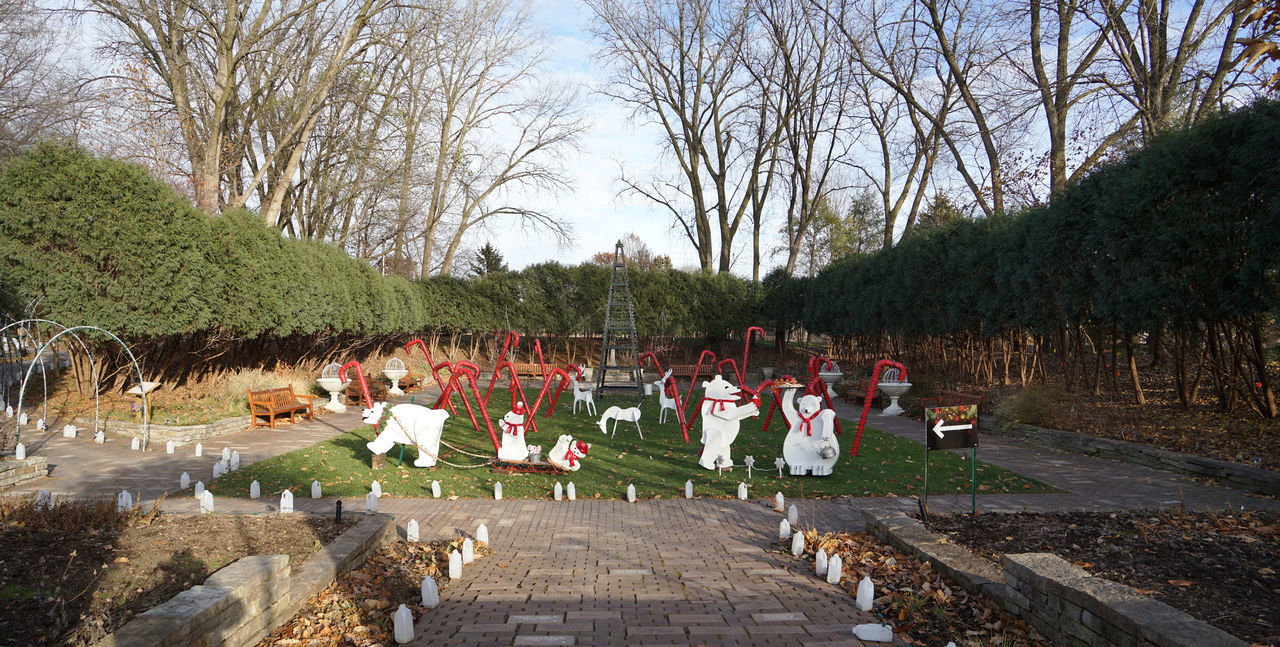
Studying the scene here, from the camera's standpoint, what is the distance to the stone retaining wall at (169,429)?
447 inches

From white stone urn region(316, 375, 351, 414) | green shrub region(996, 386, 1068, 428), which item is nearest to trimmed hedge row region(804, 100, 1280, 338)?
green shrub region(996, 386, 1068, 428)

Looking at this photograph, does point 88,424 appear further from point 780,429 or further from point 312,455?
point 780,429

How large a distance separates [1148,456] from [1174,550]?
550 centimetres

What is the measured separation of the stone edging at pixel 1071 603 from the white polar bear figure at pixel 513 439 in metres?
5.84

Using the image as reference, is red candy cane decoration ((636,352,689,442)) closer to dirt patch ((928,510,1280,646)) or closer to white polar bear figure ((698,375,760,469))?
white polar bear figure ((698,375,760,469))

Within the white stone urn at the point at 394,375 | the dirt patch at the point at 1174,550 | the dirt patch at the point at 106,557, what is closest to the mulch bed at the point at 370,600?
the dirt patch at the point at 106,557

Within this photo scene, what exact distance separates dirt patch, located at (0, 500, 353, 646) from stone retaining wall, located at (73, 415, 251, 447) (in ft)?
20.2

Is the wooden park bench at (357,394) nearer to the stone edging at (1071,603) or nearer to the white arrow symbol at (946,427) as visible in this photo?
the white arrow symbol at (946,427)

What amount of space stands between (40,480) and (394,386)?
1052 cm

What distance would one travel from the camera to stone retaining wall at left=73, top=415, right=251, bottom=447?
1134 cm

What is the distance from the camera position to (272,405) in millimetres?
13109

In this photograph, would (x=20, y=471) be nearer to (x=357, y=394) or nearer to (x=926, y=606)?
(x=357, y=394)

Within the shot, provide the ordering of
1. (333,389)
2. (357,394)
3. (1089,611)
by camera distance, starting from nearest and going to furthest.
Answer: (1089,611) → (333,389) → (357,394)

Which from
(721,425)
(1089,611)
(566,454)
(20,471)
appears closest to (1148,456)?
(721,425)
